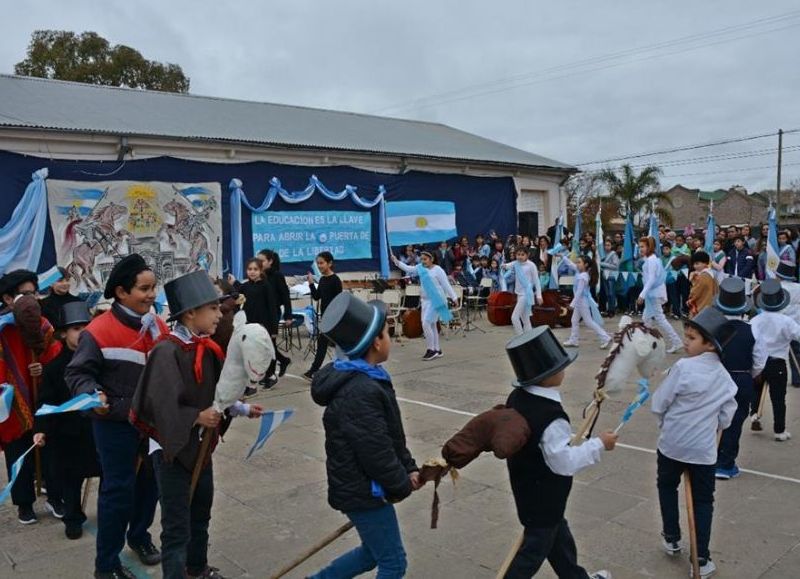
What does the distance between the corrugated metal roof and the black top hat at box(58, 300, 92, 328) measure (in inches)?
346

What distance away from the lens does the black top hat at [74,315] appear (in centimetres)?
496

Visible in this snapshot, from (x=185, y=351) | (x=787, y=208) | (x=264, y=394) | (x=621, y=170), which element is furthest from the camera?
(x=787, y=208)

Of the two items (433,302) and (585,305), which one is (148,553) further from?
(585,305)

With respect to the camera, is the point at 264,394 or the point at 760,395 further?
the point at 264,394

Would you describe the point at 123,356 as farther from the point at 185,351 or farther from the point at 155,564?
the point at 155,564

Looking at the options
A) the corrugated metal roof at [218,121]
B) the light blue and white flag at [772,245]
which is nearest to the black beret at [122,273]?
the corrugated metal roof at [218,121]

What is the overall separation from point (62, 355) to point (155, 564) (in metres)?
1.60

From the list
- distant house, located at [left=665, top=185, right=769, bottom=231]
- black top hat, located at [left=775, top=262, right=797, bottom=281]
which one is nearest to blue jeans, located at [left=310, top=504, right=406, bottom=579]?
black top hat, located at [left=775, top=262, right=797, bottom=281]

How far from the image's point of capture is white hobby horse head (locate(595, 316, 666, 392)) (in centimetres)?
355

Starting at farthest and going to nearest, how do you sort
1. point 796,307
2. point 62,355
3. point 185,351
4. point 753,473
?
point 796,307 < point 753,473 < point 62,355 < point 185,351

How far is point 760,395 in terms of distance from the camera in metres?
7.16

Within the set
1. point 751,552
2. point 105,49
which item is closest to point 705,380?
point 751,552

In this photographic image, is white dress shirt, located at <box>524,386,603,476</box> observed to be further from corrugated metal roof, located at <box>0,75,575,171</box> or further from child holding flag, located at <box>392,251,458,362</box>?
corrugated metal roof, located at <box>0,75,575,171</box>

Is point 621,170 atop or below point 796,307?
atop
